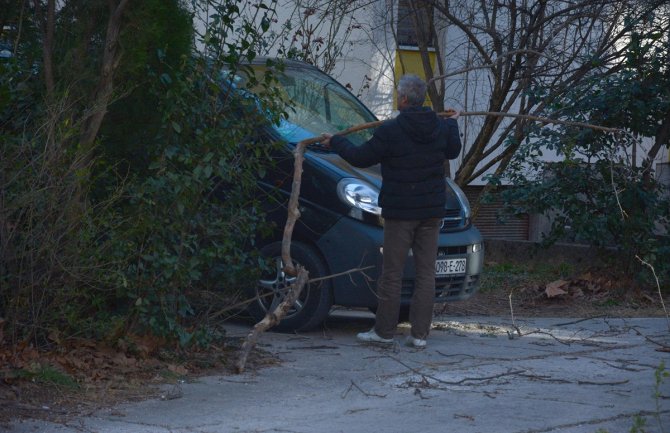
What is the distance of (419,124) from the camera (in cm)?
748

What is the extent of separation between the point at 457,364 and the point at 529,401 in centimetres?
112

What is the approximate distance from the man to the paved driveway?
0.31 metres

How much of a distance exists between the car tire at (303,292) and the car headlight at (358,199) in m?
0.43

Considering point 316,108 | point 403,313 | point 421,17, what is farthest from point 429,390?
point 421,17

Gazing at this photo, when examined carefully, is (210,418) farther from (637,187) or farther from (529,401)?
(637,187)

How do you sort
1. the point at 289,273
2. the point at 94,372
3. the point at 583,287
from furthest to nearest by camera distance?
1. the point at 583,287
2. the point at 289,273
3. the point at 94,372

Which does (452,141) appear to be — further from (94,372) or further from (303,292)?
(94,372)

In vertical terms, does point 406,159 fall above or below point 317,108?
below

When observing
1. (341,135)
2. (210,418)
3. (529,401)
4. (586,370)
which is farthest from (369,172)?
(210,418)

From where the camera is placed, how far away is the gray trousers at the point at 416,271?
24.7ft

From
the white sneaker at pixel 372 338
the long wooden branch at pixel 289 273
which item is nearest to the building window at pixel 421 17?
the long wooden branch at pixel 289 273

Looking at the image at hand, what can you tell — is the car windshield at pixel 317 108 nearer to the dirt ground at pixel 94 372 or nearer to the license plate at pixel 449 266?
the license plate at pixel 449 266

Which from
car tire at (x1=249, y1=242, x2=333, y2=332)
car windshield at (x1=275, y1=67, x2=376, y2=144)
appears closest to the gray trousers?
car tire at (x1=249, y1=242, x2=333, y2=332)

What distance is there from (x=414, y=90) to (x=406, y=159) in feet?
1.64
